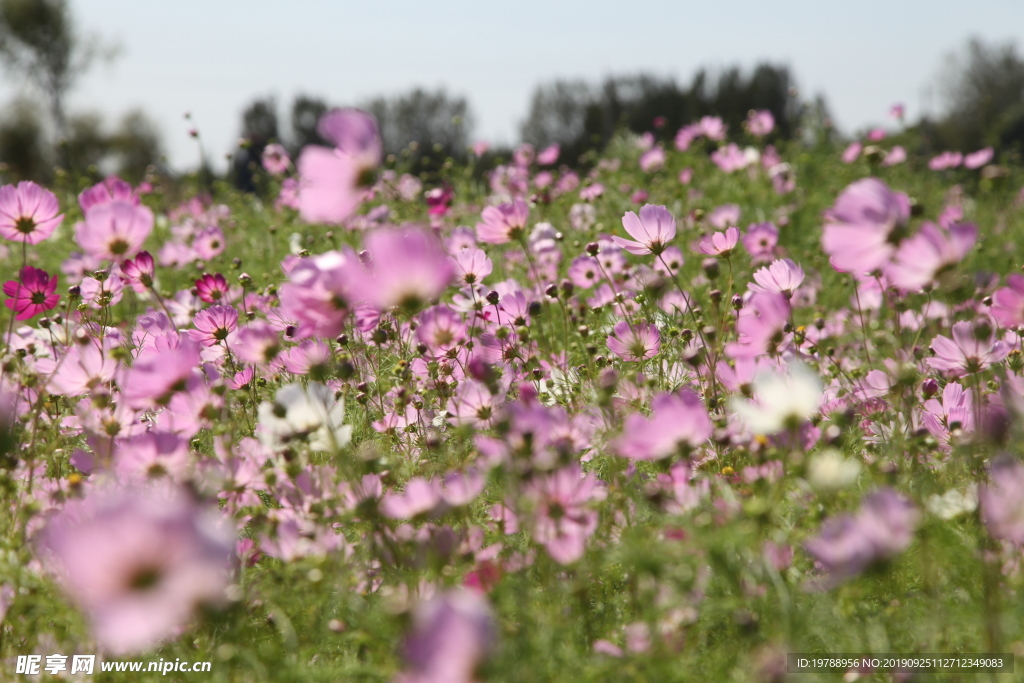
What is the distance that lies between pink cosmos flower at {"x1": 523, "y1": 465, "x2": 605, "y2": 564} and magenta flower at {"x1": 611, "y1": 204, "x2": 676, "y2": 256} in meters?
0.64

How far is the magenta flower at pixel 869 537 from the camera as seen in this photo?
28.8 inches

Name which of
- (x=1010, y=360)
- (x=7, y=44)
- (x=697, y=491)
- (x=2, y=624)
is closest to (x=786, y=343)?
(x=1010, y=360)

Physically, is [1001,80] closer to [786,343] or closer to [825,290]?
[825,290]

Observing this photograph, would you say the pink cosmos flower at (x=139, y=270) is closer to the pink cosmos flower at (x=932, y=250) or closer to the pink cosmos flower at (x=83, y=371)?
the pink cosmos flower at (x=83, y=371)

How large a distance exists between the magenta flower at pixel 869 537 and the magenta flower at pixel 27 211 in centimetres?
150

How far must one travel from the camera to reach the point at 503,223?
5.25 feet

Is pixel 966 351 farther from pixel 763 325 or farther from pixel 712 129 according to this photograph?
pixel 712 129

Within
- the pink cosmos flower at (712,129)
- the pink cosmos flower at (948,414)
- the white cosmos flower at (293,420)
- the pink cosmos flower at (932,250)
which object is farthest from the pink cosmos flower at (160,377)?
the pink cosmos flower at (712,129)

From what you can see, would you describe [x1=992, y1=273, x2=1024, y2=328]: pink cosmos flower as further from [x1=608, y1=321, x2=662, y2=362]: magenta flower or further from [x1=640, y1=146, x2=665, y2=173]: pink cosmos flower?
[x1=640, y1=146, x2=665, y2=173]: pink cosmos flower

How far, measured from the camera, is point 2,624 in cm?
108

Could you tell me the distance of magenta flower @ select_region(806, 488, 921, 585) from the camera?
73cm

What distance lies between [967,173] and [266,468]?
5.78 m

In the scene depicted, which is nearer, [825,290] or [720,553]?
[720,553]

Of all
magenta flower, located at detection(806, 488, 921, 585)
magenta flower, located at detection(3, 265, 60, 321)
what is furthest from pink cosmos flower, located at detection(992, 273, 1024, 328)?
magenta flower, located at detection(3, 265, 60, 321)
